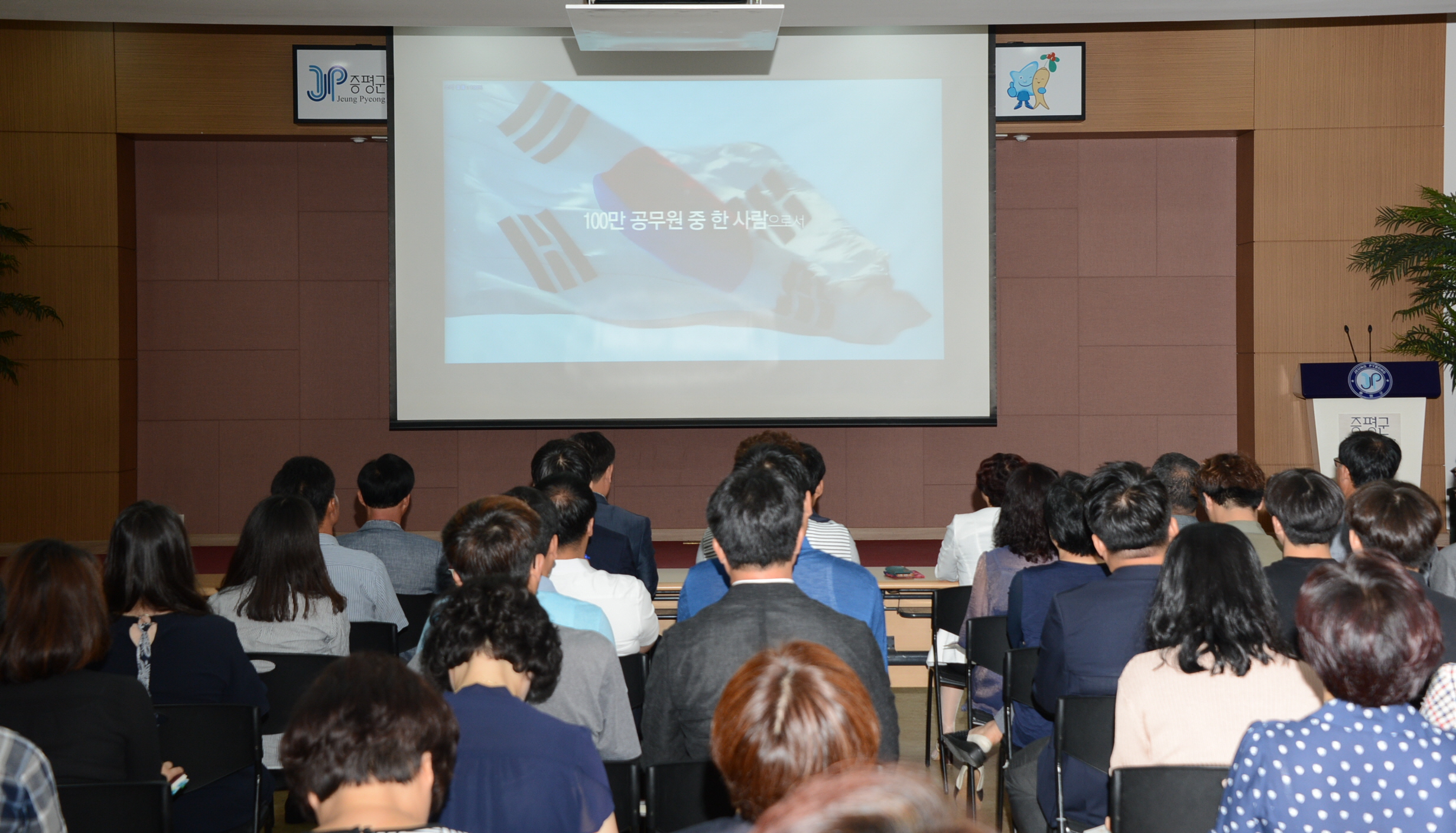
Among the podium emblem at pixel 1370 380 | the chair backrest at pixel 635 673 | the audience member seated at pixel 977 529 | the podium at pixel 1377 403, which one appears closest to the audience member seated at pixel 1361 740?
the chair backrest at pixel 635 673

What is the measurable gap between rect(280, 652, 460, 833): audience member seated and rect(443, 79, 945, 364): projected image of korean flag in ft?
→ 19.1

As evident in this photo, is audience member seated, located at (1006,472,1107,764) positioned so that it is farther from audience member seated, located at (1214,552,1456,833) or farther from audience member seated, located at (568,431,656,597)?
audience member seated, located at (568,431,656,597)

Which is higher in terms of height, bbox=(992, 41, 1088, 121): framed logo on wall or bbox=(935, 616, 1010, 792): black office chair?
bbox=(992, 41, 1088, 121): framed logo on wall

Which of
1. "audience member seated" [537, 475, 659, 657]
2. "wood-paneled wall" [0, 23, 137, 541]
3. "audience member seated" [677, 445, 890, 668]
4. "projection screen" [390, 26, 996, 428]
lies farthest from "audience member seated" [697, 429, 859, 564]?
"wood-paneled wall" [0, 23, 137, 541]

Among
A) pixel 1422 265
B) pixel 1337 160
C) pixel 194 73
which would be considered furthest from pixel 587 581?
pixel 1337 160

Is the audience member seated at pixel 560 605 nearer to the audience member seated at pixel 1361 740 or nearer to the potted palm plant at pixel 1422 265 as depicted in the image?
the audience member seated at pixel 1361 740

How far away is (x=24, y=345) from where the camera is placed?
287 inches

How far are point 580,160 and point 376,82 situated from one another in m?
1.57

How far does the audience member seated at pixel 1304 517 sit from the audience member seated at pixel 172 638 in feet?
8.15

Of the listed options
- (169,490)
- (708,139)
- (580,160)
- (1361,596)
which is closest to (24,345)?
(169,490)

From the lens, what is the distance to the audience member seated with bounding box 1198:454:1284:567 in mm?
3496

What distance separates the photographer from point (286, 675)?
261 centimetres

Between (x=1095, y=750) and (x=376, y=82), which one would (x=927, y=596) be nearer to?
(x=1095, y=750)

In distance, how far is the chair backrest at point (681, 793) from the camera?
181 cm
